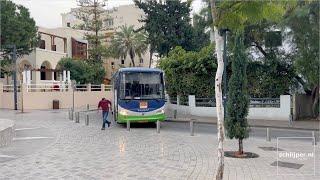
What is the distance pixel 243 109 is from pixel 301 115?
1654cm

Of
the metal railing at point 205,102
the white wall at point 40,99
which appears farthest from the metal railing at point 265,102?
the white wall at point 40,99

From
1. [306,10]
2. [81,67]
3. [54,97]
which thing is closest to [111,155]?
[306,10]

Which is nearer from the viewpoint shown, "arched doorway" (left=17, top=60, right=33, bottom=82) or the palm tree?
"arched doorway" (left=17, top=60, right=33, bottom=82)

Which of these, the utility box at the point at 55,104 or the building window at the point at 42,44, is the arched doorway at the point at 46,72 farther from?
the utility box at the point at 55,104

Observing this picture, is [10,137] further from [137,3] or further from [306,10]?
[137,3]

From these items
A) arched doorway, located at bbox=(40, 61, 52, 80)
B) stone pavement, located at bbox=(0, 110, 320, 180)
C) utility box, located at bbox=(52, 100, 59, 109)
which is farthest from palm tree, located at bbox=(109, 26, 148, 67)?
stone pavement, located at bbox=(0, 110, 320, 180)

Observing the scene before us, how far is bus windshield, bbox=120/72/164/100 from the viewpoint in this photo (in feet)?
67.7

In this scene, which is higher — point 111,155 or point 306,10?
point 306,10

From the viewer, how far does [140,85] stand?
68.0ft

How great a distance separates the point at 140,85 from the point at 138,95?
519mm

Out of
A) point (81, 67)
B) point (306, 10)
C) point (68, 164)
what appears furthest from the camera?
point (81, 67)

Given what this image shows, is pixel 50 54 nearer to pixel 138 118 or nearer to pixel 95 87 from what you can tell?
pixel 95 87

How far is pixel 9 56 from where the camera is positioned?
41719mm

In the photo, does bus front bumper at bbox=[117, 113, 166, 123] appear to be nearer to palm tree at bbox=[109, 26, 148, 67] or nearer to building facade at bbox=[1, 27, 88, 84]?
building facade at bbox=[1, 27, 88, 84]
